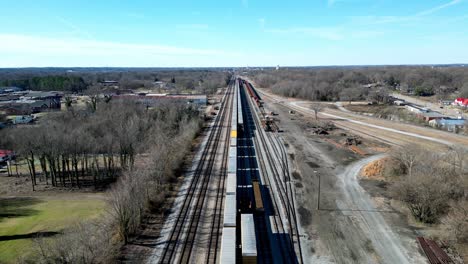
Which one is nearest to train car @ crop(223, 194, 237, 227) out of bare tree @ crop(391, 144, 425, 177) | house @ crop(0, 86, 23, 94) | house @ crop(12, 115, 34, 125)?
bare tree @ crop(391, 144, 425, 177)

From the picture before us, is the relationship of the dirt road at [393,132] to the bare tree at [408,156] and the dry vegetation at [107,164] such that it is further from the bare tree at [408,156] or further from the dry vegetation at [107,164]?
the dry vegetation at [107,164]

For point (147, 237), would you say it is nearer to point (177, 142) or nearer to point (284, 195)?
point (284, 195)

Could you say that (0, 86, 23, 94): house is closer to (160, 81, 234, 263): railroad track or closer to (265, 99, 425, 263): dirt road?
(160, 81, 234, 263): railroad track

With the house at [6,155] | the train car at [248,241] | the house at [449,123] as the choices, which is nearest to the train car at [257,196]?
the train car at [248,241]

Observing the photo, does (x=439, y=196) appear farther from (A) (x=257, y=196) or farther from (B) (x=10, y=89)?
(B) (x=10, y=89)

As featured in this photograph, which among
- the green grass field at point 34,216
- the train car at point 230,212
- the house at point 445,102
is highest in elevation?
the house at point 445,102
